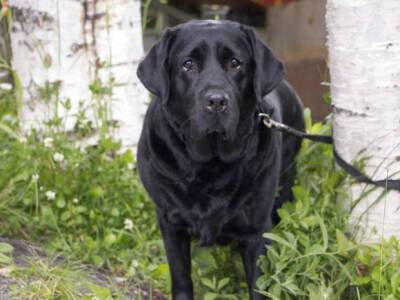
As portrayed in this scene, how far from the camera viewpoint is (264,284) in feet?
10.7

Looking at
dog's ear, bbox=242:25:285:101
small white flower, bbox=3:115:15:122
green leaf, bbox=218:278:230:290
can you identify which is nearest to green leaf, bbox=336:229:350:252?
green leaf, bbox=218:278:230:290

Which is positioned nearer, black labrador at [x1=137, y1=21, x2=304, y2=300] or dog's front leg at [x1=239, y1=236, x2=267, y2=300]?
black labrador at [x1=137, y1=21, x2=304, y2=300]

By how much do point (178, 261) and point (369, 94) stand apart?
101 cm

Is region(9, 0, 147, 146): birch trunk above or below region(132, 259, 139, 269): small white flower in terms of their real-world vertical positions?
above

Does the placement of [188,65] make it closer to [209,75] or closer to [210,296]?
[209,75]

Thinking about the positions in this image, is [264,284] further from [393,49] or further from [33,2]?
[33,2]

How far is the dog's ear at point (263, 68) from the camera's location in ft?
10.4

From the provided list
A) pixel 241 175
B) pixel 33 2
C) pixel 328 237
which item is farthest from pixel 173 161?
pixel 33 2

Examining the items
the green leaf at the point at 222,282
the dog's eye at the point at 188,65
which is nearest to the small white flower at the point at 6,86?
the dog's eye at the point at 188,65

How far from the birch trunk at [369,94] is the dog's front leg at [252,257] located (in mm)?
449

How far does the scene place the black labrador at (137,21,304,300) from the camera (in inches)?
123

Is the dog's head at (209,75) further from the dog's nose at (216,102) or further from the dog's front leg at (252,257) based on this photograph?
the dog's front leg at (252,257)

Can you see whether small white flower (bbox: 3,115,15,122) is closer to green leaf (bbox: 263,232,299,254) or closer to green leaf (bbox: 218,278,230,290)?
green leaf (bbox: 218,278,230,290)

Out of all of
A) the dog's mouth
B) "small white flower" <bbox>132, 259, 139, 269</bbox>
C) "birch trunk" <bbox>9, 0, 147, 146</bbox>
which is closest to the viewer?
the dog's mouth
